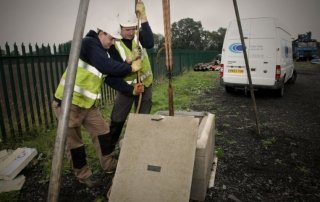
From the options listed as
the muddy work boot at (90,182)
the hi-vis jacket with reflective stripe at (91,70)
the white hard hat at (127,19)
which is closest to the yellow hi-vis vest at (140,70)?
the white hard hat at (127,19)

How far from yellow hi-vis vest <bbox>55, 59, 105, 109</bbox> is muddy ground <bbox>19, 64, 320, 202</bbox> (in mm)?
1100

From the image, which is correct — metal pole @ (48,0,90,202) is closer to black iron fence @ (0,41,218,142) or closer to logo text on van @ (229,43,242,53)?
black iron fence @ (0,41,218,142)

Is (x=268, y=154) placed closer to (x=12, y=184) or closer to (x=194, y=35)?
(x=12, y=184)

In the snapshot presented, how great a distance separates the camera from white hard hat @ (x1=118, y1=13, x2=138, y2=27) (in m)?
2.90

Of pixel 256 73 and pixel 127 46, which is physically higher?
pixel 127 46

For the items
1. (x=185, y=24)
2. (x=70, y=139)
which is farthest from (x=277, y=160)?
(x=185, y=24)

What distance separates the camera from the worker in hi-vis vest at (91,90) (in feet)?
8.91

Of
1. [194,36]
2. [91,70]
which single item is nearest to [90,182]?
[91,70]

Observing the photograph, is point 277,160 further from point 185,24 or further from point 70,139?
point 185,24

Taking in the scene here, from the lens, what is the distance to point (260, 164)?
12.0 ft

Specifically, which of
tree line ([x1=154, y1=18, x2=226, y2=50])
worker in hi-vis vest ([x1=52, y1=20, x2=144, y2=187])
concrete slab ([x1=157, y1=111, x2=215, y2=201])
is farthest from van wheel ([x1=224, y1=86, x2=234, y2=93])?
tree line ([x1=154, y1=18, x2=226, y2=50])

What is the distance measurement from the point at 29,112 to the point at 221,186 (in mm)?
3904

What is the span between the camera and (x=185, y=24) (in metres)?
68.2

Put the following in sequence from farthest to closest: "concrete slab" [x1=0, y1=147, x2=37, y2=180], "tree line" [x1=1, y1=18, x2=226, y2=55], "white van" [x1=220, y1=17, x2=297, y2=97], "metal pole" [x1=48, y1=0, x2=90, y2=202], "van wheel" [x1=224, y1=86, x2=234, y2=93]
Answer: "tree line" [x1=1, y1=18, x2=226, y2=55]
"van wheel" [x1=224, y1=86, x2=234, y2=93]
"white van" [x1=220, y1=17, x2=297, y2=97]
"concrete slab" [x1=0, y1=147, x2=37, y2=180]
"metal pole" [x1=48, y1=0, x2=90, y2=202]
